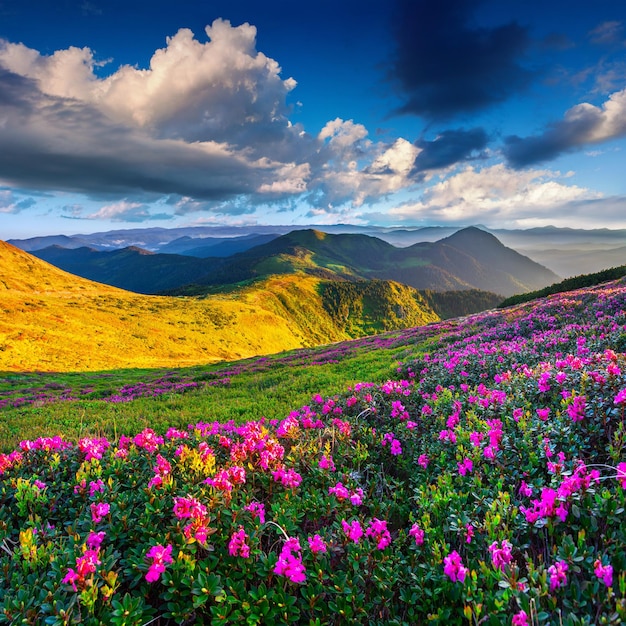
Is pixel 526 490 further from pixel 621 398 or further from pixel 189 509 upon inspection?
pixel 189 509

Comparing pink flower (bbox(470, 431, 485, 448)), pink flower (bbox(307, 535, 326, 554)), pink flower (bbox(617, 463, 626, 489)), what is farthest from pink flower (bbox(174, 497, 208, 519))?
pink flower (bbox(617, 463, 626, 489))

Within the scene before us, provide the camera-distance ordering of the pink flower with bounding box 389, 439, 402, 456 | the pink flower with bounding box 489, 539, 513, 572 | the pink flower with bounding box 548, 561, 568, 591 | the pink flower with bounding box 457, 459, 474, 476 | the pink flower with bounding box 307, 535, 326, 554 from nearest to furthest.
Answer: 1. the pink flower with bounding box 548, 561, 568, 591
2. the pink flower with bounding box 489, 539, 513, 572
3. the pink flower with bounding box 307, 535, 326, 554
4. the pink flower with bounding box 457, 459, 474, 476
5. the pink flower with bounding box 389, 439, 402, 456

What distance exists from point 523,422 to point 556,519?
1.70 metres

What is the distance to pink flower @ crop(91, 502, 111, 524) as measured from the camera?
3.29m

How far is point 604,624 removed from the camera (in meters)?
2.06

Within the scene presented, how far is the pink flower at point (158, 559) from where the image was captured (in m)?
2.62

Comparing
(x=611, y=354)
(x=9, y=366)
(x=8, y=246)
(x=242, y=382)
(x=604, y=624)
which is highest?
(x=8, y=246)

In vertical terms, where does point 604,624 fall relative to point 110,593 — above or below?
above

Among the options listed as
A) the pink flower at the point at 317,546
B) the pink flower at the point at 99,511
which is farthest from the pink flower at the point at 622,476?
the pink flower at the point at 99,511

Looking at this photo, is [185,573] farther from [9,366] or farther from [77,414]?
[9,366]

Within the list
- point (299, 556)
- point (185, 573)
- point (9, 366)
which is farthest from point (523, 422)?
point (9, 366)

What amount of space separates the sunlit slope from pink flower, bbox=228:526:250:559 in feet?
195

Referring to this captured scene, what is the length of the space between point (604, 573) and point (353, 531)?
5.98 feet

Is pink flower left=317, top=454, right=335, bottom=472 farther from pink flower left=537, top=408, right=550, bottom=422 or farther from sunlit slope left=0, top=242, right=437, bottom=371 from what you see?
sunlit slope left=0, top=242, right=437, bottom=371
